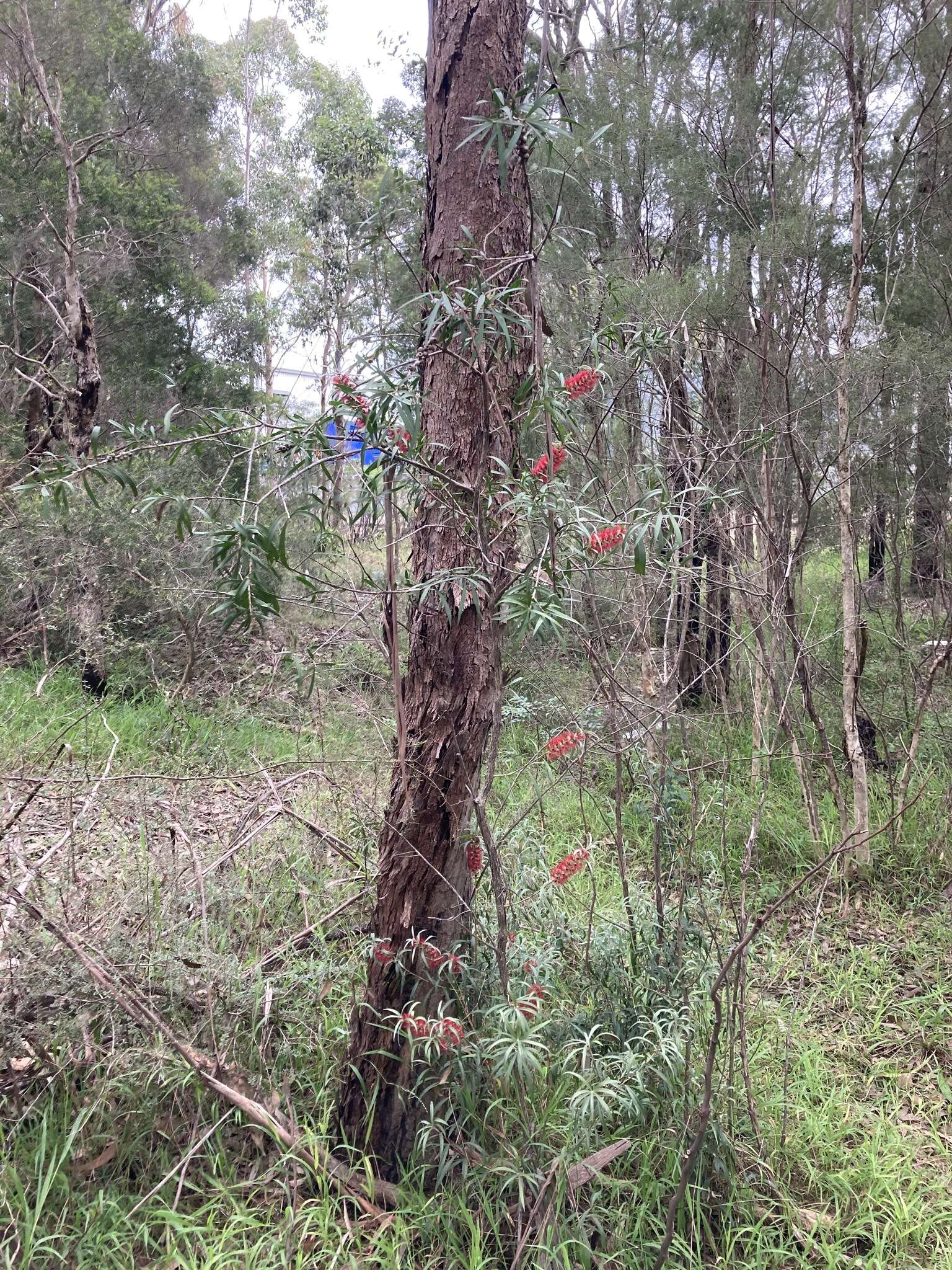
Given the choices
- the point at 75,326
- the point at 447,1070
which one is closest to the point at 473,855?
the point at 447,1070

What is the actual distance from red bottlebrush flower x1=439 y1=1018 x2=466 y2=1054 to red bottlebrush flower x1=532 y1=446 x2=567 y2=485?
3.83ft

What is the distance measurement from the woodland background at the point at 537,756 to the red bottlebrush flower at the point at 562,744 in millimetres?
53

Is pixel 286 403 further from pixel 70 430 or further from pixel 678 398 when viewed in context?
pixel 70 430

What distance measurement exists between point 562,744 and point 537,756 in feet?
2.16

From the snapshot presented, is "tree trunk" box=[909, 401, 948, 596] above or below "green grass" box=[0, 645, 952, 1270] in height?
above

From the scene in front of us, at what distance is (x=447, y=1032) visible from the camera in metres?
1.88

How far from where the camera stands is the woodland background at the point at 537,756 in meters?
1.86

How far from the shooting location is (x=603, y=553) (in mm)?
1845

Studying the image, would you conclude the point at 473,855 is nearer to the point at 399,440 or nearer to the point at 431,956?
the point at 431,956

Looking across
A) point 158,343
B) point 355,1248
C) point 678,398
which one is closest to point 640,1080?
point 355,1248

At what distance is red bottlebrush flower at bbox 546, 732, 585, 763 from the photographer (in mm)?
2104

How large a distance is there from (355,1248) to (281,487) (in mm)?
1667

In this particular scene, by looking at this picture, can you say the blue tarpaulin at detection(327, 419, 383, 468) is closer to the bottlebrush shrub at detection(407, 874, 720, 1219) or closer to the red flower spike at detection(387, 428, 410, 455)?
the red flower spike at detection(387, 428, 410, 455)

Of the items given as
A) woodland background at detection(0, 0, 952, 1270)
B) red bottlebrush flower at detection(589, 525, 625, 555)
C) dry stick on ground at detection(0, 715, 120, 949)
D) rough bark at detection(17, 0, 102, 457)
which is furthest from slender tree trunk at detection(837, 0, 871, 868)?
rough bark at detection(17, 0, 102, 457)
